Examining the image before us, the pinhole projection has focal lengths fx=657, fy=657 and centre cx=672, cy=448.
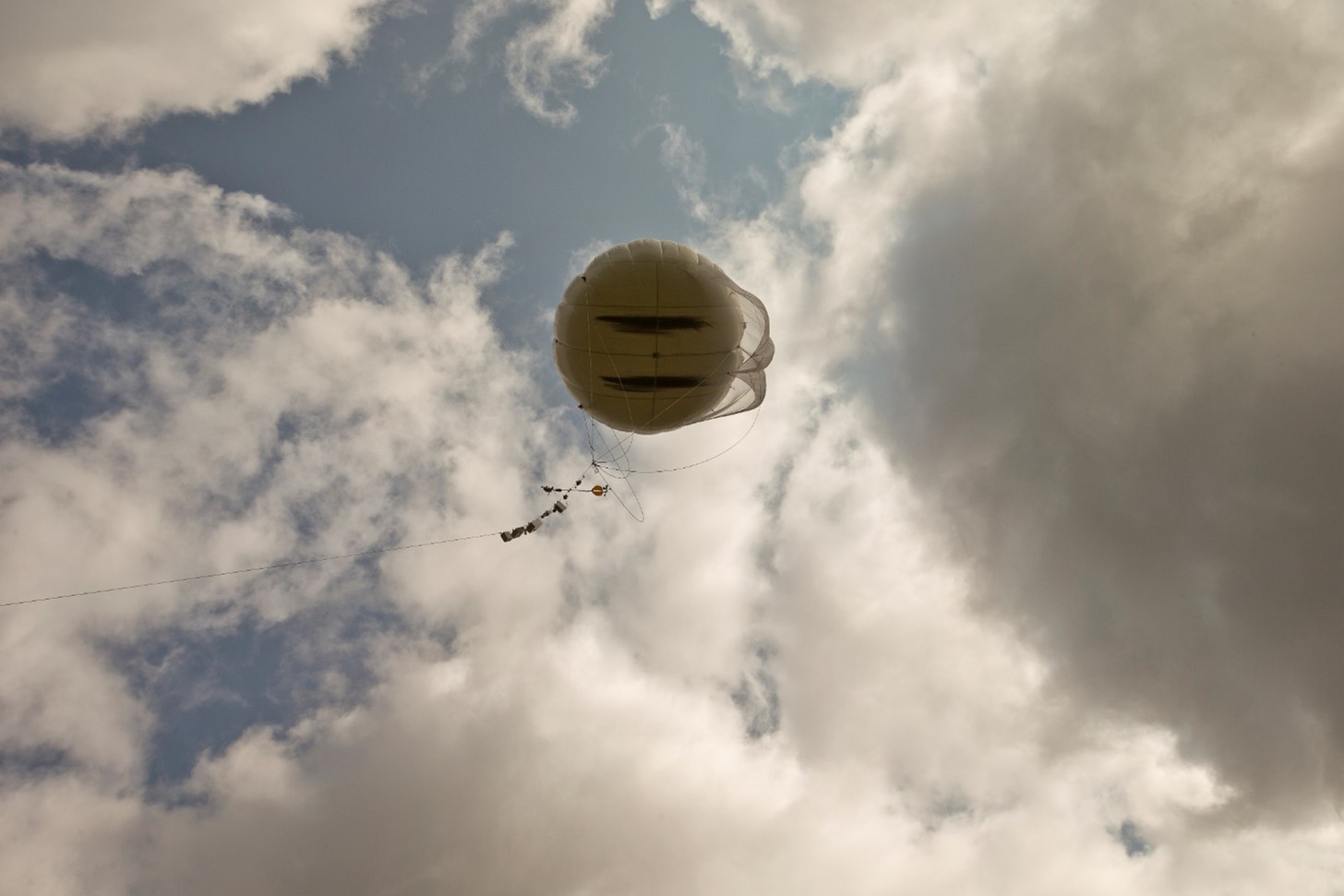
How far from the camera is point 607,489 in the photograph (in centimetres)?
2816

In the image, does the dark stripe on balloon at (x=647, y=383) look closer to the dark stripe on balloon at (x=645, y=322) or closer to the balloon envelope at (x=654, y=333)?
the balloon envelope at (x=654, y=333)

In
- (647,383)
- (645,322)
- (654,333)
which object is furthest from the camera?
(647,383)

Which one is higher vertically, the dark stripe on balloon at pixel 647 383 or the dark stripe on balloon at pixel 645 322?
the dark stripe on balloon at pixel 645 322

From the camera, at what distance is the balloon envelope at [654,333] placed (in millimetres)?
24891

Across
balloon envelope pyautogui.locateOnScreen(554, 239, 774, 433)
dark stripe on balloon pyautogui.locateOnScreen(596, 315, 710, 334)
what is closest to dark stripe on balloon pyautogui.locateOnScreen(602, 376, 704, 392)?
balloon envelope pyautogui.locateOnScreen(554, 239, 774, 433)

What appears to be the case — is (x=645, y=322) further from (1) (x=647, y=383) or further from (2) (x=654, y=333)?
(1) (x=647, y=383)

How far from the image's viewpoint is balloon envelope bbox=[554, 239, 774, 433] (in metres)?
24.9

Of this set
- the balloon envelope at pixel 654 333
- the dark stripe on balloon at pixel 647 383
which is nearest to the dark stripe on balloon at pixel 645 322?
the balloon envelope at pixel 654 333

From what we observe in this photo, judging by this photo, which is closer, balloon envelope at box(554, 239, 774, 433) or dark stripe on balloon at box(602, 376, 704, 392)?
balloon envelope at box(554, 239, 774, 433)

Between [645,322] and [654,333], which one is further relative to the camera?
[654,333]

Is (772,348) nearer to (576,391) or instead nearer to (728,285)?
(728,285)

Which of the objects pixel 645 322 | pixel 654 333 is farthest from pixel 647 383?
pixel 645 322

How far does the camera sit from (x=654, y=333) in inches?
987

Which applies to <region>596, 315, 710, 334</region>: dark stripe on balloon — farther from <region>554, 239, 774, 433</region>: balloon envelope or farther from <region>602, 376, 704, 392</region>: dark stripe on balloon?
<region>602, 376, 704, 392</region>: dark stripe on balloon
